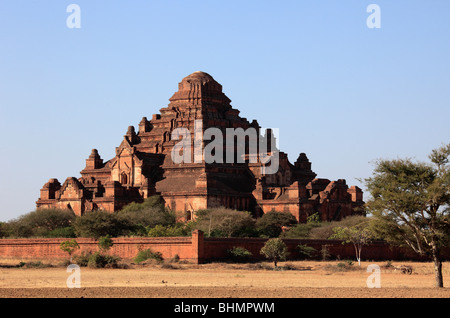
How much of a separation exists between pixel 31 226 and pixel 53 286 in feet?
126

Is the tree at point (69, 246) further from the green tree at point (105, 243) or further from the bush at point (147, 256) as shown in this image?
the bush at point (147, 256)

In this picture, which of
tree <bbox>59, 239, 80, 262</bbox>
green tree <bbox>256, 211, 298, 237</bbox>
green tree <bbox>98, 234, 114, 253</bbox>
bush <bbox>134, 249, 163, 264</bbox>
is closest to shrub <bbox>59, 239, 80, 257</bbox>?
tree <bbox>59, 239, 80, 262</bbox>

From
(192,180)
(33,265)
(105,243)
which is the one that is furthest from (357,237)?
(192,180)

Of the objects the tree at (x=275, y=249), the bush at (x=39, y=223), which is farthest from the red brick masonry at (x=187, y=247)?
the bush at (x=39, y=223)

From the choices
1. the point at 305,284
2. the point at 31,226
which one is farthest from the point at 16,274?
the point at 31,226

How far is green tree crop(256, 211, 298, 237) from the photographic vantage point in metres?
83.9

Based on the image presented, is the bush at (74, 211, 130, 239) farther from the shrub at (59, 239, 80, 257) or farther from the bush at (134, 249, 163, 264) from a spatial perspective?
the bush at (134, 249, 163, 264)

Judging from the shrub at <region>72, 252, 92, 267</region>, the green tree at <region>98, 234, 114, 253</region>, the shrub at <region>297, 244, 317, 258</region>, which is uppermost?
the green tree at <region>98, 234, 114, 253</region>

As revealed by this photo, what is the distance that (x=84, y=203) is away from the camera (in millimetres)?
92812

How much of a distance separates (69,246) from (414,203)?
32.3 metres

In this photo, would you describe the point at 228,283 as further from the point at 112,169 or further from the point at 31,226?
the point at 112,169

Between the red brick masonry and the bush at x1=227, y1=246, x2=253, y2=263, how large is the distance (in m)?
0.41

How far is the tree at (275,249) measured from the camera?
6744cm

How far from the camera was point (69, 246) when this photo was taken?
7138 centimetres
